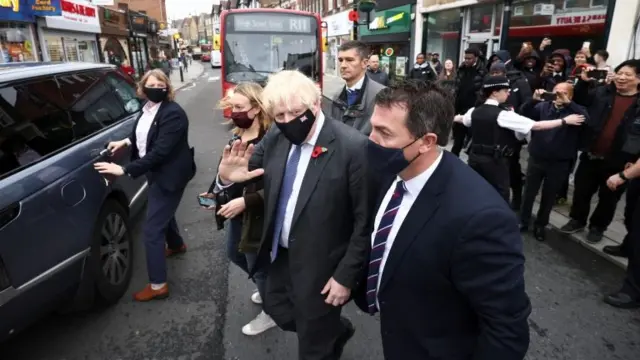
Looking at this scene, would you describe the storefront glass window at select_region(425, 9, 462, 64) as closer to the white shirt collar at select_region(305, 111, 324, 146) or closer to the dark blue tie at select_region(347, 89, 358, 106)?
the dark blue tie at select_region(347, 89, 358, 106)

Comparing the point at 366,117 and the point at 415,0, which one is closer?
the point at 366,117

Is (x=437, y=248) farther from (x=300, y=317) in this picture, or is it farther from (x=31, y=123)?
(x=31, y=123)

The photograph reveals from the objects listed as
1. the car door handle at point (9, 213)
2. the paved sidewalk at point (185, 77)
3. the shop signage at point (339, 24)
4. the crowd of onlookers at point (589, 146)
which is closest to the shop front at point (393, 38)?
the shop signage at point (339, 24)

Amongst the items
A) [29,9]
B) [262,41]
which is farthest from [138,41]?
[262,41]

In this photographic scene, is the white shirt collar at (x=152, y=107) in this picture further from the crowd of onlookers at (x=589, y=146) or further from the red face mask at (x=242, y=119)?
the crowd of onlookers at (x=589, y=146)

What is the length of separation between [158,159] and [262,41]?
896 centimetres

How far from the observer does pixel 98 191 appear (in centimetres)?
310

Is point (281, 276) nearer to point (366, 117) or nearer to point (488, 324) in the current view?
point (488, 324)

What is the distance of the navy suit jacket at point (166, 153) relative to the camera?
122 inches

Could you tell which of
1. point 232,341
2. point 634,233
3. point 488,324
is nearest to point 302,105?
point 488,324

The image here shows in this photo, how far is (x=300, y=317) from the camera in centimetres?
217

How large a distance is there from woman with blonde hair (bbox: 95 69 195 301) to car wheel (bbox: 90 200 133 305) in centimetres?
21

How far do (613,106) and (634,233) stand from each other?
4.78 ft

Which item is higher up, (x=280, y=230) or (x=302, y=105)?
(x=302, y=105)
